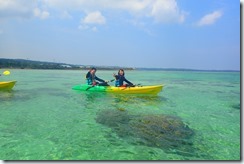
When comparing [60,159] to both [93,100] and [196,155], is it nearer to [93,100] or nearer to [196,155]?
[196,155]

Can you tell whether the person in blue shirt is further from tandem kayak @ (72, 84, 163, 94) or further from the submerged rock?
the submerged rock

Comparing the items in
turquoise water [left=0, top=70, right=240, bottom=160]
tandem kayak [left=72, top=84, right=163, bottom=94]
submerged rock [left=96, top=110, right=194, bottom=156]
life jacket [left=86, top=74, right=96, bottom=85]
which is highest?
life jacket [left=86, top=74, right=96, bottom=85]

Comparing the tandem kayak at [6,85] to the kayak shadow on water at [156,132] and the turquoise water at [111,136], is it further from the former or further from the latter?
the kayak shadow on water at [156,132]

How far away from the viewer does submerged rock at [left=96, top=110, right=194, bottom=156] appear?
206 inches

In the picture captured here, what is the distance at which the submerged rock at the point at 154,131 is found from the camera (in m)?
5.23

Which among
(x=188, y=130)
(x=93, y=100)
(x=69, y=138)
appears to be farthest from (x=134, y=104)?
(x=69, y=138)

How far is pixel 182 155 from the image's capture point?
4770 mm

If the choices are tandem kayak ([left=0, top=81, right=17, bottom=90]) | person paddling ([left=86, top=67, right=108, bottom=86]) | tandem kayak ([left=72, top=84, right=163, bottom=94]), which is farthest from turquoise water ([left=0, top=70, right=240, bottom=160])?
tandem kayak ([left=0, top=81, right=17, bottom=90])

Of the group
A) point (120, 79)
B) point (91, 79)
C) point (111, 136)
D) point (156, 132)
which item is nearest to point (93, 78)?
point (91, 79)

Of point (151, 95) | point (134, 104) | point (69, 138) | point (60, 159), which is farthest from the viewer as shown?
point (151, 95)

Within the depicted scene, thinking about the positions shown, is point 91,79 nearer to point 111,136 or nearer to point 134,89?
point 134,89

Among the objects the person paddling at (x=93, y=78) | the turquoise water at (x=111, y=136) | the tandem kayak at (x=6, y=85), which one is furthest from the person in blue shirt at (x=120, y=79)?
the tandem kayak at (x=6, y=85)

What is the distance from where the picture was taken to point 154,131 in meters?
6.09

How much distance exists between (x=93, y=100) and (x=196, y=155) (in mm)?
7763
